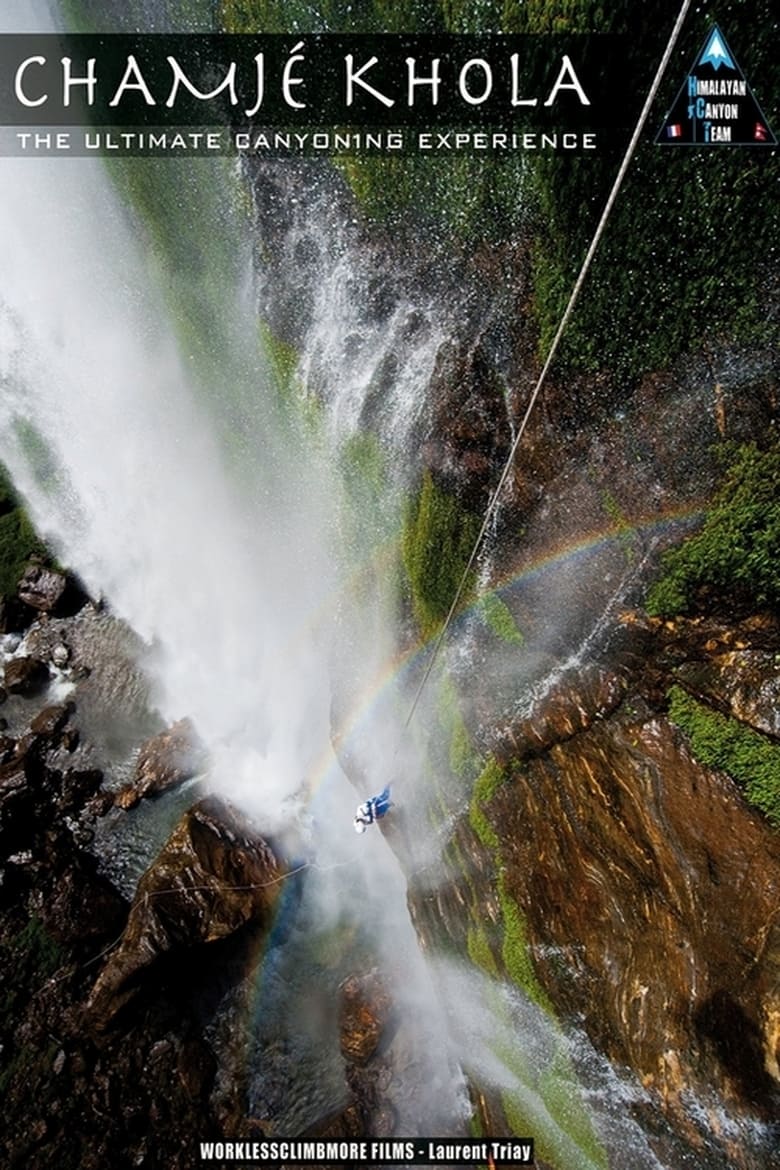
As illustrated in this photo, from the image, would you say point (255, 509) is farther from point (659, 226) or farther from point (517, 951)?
point (659, 226)

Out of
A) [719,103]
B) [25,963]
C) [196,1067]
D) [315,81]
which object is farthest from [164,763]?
[719,103]

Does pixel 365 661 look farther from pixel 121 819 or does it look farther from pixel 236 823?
pixel 121 819

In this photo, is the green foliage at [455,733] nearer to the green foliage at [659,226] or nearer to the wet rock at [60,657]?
the green foliage at [659,226]

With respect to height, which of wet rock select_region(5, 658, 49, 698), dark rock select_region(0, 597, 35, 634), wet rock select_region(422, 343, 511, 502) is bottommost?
wet rock select_region(422, 343, 511, 502)

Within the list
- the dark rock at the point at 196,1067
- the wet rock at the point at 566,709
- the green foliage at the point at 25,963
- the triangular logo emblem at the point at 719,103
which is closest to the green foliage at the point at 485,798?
the wet rock at the point at 566,709

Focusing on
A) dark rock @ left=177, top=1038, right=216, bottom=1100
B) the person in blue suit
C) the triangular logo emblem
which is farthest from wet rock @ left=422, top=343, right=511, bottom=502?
dark rock @ left=177, top=1038, right=216, bottom=1100

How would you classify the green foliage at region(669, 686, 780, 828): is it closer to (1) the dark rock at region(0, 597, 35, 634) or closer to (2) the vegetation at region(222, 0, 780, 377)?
(2) the vegetation at region(222, 0, 780, 377)
